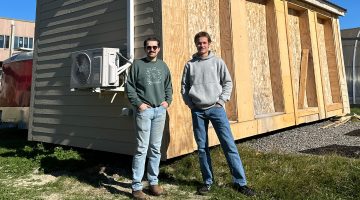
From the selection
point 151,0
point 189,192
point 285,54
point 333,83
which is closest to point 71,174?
point 189,192

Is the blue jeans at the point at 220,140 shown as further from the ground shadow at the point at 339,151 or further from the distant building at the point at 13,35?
the distant building at the point at 13,35

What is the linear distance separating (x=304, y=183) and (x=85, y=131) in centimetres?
394

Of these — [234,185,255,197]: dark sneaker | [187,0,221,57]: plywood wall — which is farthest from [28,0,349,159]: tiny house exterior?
[234,185,255,197]: dark sneaker

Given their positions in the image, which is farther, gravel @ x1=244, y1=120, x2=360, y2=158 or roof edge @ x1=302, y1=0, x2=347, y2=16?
roof edge @ x1=302, y1=0, x2=347, y2=16

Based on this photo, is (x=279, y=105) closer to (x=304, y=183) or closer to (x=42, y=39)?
(x=304, y=183)

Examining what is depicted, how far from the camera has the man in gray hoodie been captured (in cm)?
420

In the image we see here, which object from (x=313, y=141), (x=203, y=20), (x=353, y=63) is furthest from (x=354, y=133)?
(x=353, y=63)

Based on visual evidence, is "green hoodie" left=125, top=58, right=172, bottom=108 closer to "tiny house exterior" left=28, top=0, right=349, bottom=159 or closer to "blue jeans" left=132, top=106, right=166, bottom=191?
"blue jeans" left=132, top=106, right=166, bottom=191

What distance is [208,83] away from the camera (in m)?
4.24

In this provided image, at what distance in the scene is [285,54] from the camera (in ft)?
26.3

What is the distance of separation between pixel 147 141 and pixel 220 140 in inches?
34.4

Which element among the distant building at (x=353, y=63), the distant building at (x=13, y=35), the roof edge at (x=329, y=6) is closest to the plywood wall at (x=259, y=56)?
the roof edge at (x=329, y=6)

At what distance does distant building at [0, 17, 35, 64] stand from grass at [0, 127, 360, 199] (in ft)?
133

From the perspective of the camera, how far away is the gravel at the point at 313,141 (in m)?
6.14
